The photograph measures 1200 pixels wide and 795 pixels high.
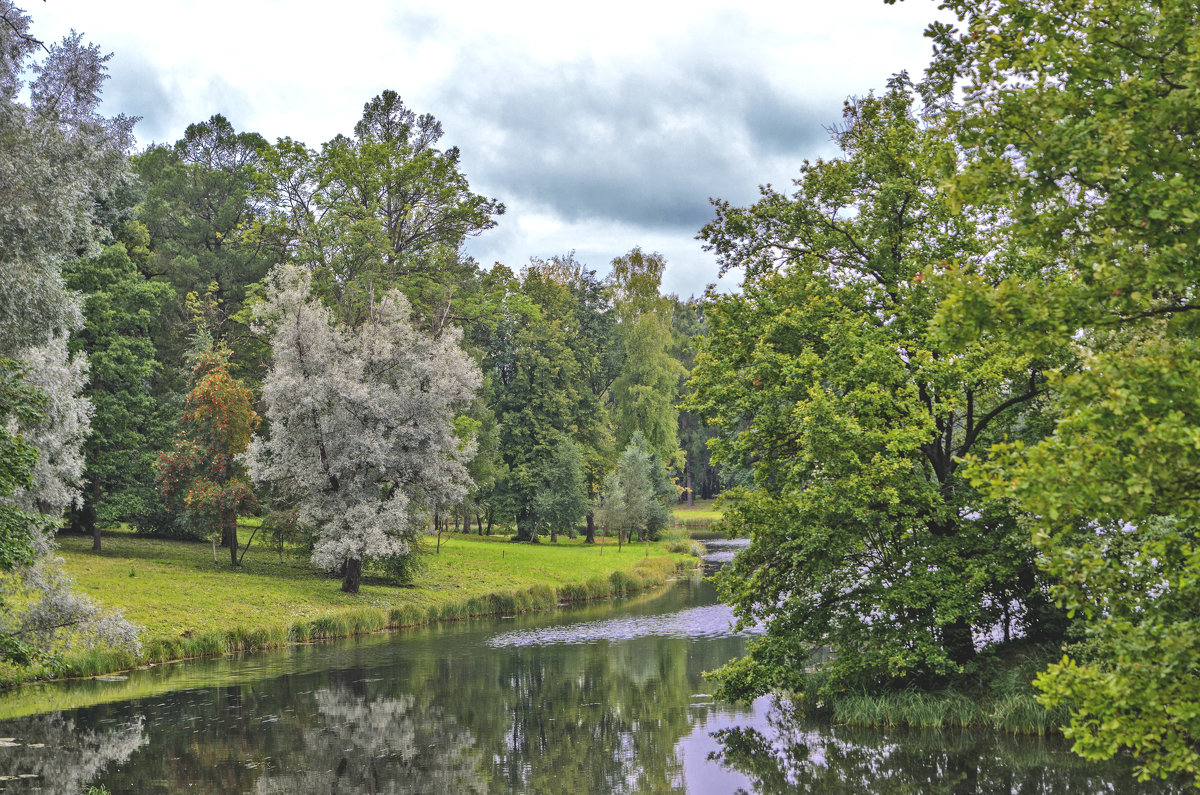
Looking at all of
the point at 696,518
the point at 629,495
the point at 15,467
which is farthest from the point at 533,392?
the point at 15,467

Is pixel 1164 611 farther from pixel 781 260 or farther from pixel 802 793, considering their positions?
pixel 781 260

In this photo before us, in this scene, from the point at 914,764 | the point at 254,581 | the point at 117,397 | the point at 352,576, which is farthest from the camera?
the point at 117,397

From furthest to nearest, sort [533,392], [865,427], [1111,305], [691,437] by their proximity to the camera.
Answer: [691,437] → [533,392] → [865,427] → [1111,305]

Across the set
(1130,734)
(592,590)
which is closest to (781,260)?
(1130,734)

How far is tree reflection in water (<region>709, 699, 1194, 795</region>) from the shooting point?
46.0 ft

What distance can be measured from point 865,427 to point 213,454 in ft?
93.5

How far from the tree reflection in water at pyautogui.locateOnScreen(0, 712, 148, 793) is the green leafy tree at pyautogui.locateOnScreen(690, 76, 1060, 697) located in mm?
12397

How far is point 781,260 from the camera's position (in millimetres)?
20922

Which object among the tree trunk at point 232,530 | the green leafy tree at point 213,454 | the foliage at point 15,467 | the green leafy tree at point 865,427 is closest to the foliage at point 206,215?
the green leafy tree at point 213,454

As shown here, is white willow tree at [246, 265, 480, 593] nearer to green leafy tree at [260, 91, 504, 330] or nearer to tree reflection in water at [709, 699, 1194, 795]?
green leafy tree at [260, 91, 504, 330]

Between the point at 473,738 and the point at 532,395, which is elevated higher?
the point at 532,395

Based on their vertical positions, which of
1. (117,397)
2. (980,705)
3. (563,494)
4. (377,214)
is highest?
(377,214)

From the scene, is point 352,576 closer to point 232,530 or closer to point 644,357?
point 232,530

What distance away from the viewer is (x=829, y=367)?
17.3 meters
